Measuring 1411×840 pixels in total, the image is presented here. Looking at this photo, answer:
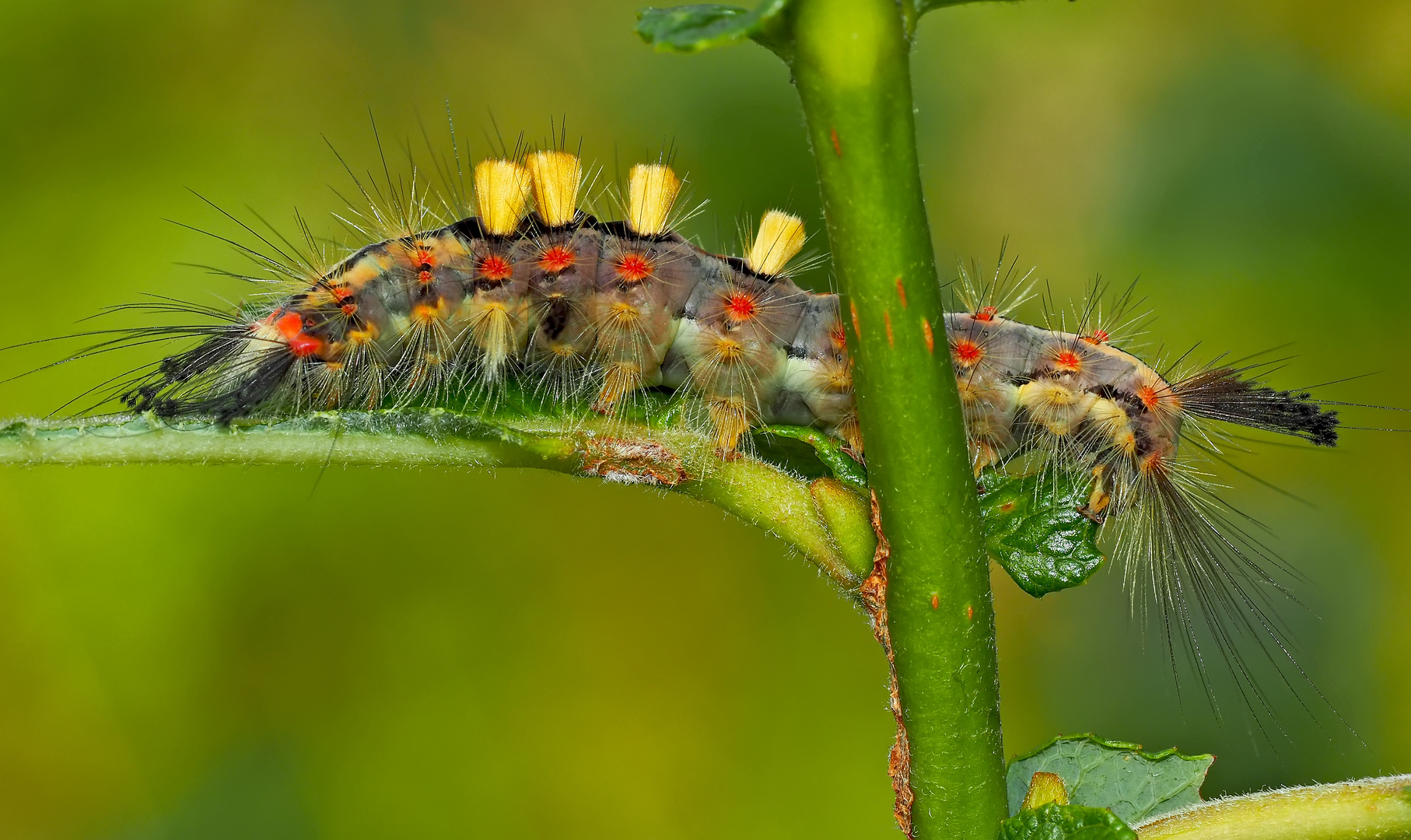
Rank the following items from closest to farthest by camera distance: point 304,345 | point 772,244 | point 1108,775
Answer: point 1108,775 → point 304,345 → point 772,244

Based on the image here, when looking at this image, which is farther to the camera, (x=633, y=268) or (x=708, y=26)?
(x=633, y=268)

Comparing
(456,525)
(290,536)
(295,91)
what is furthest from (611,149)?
(290,536)

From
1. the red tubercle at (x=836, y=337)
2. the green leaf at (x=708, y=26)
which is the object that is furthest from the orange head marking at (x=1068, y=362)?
the green leaf at (x=708, y=26)

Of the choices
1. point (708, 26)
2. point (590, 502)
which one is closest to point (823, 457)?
point (708, 26)

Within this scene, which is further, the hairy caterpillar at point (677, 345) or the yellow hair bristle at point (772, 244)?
the yellow hair bristle at point (772, 244)

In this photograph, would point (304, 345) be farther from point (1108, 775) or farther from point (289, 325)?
point (1108, 775)

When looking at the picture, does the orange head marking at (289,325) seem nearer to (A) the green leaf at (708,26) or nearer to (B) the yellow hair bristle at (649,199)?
(B) the yellow hair bristle at (649,199)

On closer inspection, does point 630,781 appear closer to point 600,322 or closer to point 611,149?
point 600,322
